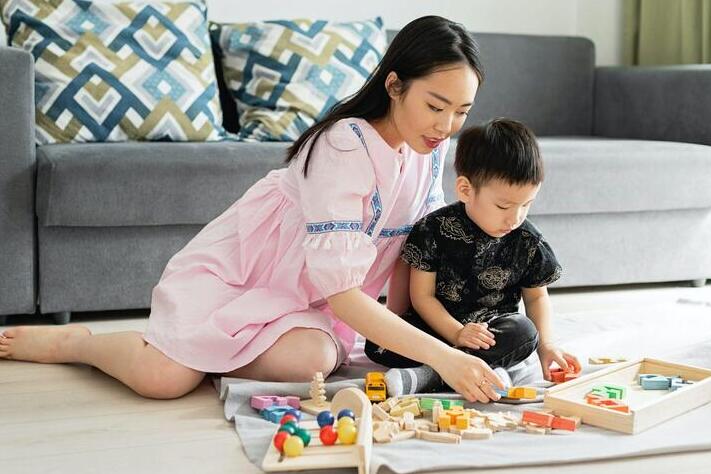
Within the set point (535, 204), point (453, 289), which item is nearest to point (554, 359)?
point (453, 289)

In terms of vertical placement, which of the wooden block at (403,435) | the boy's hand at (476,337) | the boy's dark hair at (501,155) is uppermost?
the boy's dark hair at (501,155)

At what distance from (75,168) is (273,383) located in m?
0.83

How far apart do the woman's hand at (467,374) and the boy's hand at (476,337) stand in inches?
4.2

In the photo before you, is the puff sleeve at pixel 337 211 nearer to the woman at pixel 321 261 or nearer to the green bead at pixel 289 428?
the woman at pixel 321 261

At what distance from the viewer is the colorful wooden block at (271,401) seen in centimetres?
163

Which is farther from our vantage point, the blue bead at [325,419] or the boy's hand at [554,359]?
the boy's hand at [554,359]

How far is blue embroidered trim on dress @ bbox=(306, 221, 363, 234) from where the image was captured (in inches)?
65.4

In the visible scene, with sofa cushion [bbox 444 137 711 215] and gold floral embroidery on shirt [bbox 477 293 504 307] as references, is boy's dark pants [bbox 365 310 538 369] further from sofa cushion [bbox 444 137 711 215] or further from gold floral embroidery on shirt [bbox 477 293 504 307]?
sofa cushion [bbox 444 137 711 215]

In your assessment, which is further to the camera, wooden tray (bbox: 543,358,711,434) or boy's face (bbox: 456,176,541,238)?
boy's face (bbox: 456,176,541,238)

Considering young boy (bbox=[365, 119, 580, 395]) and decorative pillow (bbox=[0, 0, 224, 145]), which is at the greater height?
decorative pillow (bbox=[0, 0, 224, 145])

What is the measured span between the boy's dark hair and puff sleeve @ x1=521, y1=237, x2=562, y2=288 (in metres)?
0.16

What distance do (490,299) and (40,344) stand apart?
86 centimetres

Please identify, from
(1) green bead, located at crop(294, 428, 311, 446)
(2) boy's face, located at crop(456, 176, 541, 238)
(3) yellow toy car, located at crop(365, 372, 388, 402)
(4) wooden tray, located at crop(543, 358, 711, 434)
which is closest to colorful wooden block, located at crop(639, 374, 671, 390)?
(4) wooden tray, located at crop(543, 358, 711, 434)

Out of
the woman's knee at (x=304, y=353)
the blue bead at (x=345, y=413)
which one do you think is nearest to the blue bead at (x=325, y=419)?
the blue bead at (x=345, y=413)
